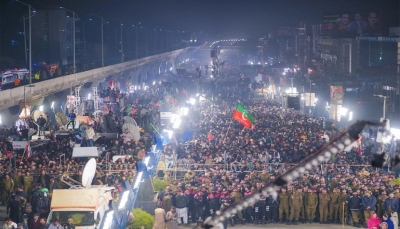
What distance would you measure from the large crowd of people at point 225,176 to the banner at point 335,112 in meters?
8.38

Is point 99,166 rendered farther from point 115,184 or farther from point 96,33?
point 96,33

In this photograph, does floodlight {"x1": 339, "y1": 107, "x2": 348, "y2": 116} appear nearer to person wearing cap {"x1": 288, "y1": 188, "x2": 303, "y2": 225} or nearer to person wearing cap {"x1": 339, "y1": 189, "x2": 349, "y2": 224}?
person wearing cap {"x1": 339, "y1": 189, "x2": 349, "y2": 224}

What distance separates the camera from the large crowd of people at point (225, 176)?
20766mm

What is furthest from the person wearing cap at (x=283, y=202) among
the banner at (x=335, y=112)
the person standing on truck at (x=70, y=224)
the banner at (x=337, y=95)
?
the banner at (x=335, y=112)

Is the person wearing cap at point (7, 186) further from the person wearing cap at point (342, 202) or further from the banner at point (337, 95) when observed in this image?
the banner at point (337, 95)

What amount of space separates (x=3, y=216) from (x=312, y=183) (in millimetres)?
9889

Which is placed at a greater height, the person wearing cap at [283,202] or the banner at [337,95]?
the banner at [337,95]

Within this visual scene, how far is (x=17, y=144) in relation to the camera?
28406mm

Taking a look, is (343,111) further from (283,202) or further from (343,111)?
(283,202)

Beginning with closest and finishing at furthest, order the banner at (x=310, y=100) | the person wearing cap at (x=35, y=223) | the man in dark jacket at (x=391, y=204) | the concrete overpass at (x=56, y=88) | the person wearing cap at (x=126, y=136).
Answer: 1. the person wearing cap at (x=35, y=223)
2. the man in dark jacket at (x=391, y=204)
3. the person wearing cap at (x=126, y=136)
4. the concrete overpass at (x=56, y=88)
5. the banner at (x=310, y=100)

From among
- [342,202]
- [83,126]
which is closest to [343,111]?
[83,126]

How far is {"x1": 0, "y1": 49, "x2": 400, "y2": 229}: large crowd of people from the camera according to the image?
68.1ft

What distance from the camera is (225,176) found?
22828 millimetres

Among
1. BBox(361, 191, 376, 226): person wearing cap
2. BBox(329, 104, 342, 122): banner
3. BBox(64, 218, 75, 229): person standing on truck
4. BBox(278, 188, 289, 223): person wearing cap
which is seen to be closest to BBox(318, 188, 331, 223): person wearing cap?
BBox(278, 188, 289, 223): person wearing cap
